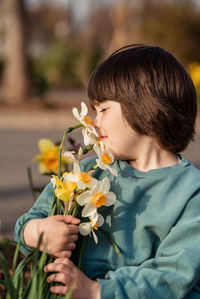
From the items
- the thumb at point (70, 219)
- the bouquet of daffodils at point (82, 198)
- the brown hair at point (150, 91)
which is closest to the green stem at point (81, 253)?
the bouquet of daffodils at point (82, 198)

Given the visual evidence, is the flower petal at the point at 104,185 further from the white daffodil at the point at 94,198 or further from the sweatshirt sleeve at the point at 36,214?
the sweatshirt sleeve at the point at 36,214

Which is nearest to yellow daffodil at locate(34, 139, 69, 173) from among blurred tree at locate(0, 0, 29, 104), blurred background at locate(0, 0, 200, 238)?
blurred background at locate(0, 0, 200, 238)

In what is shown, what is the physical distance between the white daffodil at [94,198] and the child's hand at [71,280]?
0.57ft

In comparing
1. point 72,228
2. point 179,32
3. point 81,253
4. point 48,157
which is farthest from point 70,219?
point 179,32

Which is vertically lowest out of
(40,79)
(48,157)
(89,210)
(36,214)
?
(40,79)

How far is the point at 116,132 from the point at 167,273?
0.51 metres

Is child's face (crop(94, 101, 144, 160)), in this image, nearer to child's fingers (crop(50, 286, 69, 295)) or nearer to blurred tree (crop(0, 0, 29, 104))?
child's fingers (crop(50, 286, 69, 295))

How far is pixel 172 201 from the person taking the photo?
176 centimetres

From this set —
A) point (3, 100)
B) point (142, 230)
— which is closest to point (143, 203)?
point (142, 230)

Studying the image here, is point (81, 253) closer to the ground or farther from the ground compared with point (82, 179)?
closer to the ground

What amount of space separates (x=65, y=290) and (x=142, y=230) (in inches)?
13.9

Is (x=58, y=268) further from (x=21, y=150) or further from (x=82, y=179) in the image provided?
(x=21, y=150)

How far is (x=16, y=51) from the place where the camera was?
12898 mm

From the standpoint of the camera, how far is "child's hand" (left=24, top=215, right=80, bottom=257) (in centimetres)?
163
